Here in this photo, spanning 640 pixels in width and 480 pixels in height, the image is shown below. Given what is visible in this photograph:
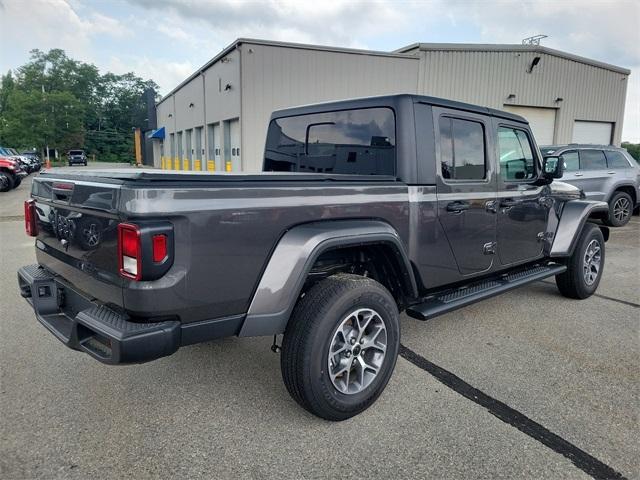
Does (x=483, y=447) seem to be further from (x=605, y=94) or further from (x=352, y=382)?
(x=605, y=94)

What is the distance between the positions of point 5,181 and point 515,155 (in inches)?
744

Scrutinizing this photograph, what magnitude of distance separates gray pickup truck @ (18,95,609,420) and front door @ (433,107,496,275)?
15 millimetres

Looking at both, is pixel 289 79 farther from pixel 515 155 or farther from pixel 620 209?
pixel 515 155

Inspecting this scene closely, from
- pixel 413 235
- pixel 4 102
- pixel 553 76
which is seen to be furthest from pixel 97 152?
pixel 413 235

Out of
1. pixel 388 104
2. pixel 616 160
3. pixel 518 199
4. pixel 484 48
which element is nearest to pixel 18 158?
pixel 484 48

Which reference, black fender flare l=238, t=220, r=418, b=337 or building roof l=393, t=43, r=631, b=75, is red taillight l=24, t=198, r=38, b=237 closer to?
black fender flare l=238, t=220, r=418, b=337

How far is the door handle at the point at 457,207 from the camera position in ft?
11.0

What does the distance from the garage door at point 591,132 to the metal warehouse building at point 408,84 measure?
49 mm

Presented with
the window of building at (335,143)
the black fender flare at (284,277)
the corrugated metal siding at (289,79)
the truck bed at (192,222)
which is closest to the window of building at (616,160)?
the window of building at (335,143)

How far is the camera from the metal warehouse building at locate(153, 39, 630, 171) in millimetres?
16781

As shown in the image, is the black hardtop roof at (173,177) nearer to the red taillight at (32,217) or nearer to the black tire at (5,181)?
the red taillight at (32,217)

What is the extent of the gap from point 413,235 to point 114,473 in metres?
2.19

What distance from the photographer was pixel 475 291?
3.76 meters

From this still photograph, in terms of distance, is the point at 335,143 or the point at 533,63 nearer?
the point at 335,143
